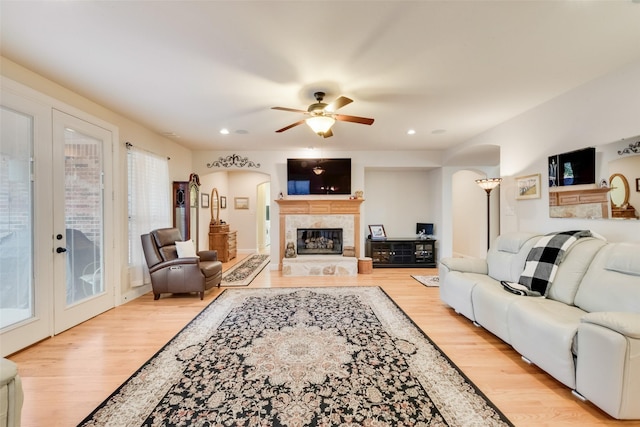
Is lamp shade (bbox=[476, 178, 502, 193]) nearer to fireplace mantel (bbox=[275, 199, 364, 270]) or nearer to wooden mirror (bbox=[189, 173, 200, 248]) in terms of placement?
fireplace mantel (bbox=[275, 199, 364, 270])

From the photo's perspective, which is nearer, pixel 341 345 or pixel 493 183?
pixel 341 345

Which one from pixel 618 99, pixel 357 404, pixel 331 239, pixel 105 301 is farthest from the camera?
pixel 331 239

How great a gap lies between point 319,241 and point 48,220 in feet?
14.4

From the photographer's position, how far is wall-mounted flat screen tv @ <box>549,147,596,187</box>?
8.81ft

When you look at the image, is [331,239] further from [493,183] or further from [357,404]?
[357,404]

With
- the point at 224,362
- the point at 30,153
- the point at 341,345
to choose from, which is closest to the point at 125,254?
the point at 30,153

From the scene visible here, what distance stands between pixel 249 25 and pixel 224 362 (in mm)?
2688

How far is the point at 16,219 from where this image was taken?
2.51 meters

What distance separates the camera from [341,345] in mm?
2570

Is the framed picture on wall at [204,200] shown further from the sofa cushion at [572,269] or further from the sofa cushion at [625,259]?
the sofa cushion at [625,259]

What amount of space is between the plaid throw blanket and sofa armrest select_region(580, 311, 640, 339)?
0.92m

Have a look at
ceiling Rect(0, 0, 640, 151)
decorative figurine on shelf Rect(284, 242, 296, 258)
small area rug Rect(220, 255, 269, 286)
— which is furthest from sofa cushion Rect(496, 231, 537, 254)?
small area rug Rect(220, 255, 269, 286)

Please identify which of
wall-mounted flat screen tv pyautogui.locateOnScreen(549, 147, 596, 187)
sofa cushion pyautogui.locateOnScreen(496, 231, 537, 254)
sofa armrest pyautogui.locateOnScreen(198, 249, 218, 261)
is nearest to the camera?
wall-mounted flat screen tv pyautogui.locateOnScreen(549, 147, 596, 187)

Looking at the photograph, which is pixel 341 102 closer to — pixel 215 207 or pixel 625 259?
pixel 625 259
